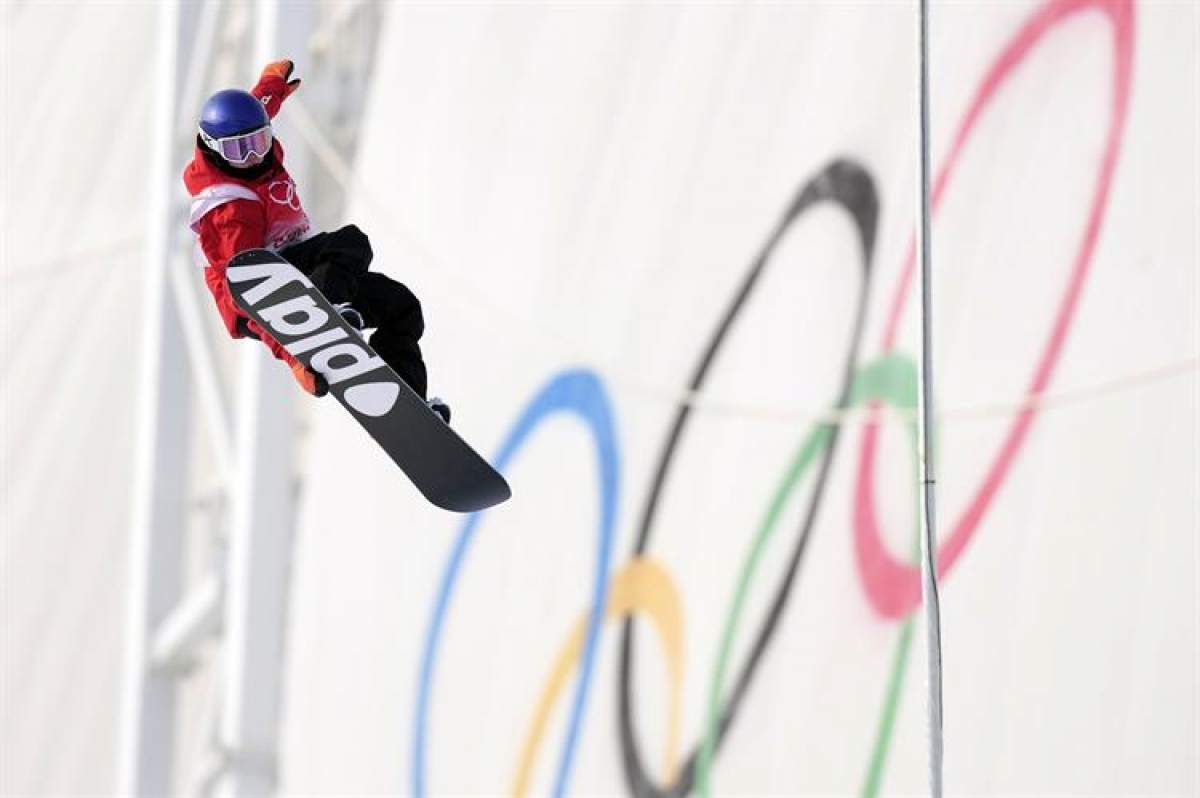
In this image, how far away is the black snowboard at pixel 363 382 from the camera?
639 cm

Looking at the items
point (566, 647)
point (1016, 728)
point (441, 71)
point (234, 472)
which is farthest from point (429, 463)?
point (441, 71)

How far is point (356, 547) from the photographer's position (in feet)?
39.8

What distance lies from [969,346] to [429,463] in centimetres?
298

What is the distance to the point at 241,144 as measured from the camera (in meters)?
6.20

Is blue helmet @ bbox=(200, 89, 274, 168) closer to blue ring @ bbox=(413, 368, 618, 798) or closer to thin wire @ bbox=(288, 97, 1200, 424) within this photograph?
thin wire @ bbox=(288, 97, 1200, 424)

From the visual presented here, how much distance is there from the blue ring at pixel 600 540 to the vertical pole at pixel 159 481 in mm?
1481

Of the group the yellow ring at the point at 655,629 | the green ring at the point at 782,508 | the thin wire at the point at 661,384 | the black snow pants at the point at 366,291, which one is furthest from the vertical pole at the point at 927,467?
the yellow ring at the point at 655,629

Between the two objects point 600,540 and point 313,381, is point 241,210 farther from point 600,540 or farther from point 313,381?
point 600,540

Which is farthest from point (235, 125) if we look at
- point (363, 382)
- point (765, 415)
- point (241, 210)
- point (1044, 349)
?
point (765, 415)

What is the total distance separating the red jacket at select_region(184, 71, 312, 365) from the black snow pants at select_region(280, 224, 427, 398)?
0.08 m

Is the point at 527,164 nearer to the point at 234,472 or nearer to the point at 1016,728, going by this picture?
the point at 234,472

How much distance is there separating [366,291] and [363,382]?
261 millimetres

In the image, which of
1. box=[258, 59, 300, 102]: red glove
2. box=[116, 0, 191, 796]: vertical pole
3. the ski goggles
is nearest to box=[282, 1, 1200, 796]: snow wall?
box=[116, 0, 191, 796]: vertical pole

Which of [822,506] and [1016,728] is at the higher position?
[822,506]
